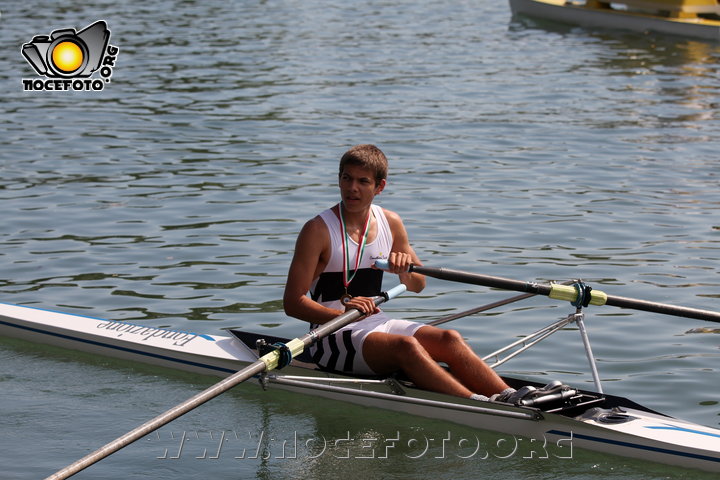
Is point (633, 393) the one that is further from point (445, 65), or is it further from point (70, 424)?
point (445, 65)

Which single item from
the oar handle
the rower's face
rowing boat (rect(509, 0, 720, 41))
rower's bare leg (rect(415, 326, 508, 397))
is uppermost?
rowing boat (rect(509, 0, 720, 41))

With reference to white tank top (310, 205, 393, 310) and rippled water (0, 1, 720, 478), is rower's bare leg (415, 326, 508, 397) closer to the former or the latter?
rippled water (0, 1, 720, 478)

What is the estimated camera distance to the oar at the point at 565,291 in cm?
664

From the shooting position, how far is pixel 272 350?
627cm

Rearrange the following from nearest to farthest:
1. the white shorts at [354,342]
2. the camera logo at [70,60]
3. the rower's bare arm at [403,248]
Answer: the white shorts at [354,342] → the rower's bare arm at [403,248] → the camera logo at [70,60]

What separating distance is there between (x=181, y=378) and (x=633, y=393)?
125 inches

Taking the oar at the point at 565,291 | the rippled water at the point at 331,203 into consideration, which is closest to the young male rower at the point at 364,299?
the oar at the point at 565,291

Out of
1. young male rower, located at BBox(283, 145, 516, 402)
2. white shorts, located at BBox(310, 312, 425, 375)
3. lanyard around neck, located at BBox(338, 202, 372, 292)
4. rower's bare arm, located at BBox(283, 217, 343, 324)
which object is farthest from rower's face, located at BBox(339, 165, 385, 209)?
white shorts, located at BBox(310, 312, 425, 375)

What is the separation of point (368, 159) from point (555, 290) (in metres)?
1.42

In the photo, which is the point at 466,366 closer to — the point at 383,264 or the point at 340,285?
the point at 383,264

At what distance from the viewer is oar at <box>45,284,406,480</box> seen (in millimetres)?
5227

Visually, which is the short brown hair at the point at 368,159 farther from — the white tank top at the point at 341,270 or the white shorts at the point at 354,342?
the white shorts at the point at 354,342

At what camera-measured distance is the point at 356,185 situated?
22.5 feet

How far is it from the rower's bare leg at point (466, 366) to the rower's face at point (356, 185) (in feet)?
3.17
